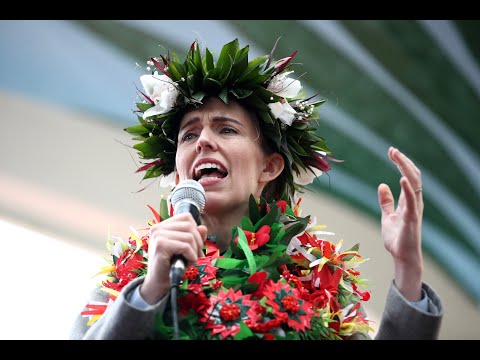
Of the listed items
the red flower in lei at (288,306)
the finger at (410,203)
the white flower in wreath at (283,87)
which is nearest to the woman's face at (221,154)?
the white flower in wreath at (283,87)

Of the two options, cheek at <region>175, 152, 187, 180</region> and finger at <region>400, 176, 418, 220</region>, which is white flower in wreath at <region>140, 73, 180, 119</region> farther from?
finger at <region>400, 176, 418, 220</region>

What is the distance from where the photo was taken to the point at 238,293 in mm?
1521

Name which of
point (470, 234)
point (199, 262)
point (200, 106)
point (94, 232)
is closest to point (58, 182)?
point (94, 232)

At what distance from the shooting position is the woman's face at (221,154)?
1.86 metres

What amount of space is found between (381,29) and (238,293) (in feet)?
8.33

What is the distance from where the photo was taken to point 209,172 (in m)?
1.88

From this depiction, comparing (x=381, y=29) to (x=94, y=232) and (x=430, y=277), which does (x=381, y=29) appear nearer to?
(x=430, y=277)

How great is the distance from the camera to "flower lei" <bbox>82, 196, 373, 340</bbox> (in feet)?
4.74

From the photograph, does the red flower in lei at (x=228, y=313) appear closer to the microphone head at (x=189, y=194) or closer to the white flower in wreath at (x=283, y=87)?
the microphone head at (x=189, y=194)

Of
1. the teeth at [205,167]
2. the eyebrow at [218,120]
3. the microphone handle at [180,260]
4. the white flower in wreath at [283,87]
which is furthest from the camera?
the white flower in wreath at [283,87]

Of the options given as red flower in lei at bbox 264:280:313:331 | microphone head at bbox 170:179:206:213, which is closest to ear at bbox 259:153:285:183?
red flower in lei at bbox 264:280:313:331

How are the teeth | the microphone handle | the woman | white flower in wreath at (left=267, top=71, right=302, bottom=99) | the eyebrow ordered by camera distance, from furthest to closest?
white flower in wreath at (left=267, top=71, right=302, bottom=99) → the eyebrow → the teeth → the woman → the microphone handle

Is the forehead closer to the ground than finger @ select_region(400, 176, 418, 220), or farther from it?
farther from it

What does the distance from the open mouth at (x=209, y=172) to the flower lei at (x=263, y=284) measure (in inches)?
5.9
